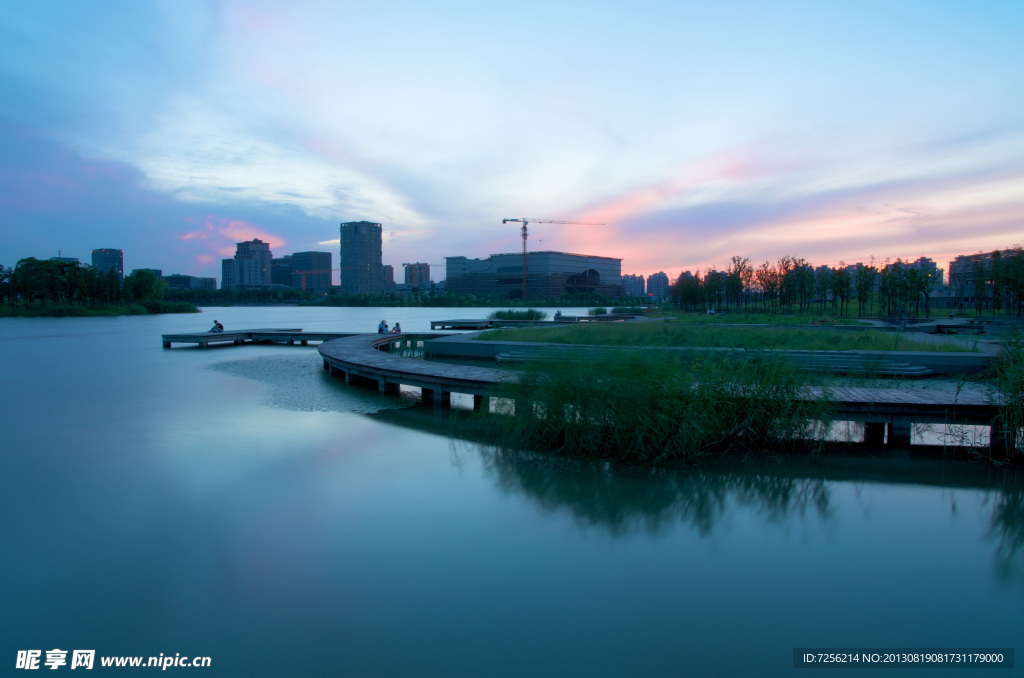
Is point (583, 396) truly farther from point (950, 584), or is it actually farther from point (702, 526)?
point (950, 584)

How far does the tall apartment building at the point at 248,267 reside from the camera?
581 feet

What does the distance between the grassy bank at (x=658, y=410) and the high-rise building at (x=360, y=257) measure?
16059cm

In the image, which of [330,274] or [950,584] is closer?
[950,584]

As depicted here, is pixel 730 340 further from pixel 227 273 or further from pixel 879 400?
pixel 227 273

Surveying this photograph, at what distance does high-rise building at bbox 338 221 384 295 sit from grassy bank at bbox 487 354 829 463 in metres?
161

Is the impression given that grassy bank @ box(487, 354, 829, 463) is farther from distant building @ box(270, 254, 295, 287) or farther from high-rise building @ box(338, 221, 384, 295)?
distant building @ box(270, 254, 295, 287)

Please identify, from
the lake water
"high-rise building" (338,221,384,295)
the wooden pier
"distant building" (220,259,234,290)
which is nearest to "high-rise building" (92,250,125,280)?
"distant building" (220,259,234,290)

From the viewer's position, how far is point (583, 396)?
261 inches

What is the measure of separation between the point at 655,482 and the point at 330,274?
625 feet

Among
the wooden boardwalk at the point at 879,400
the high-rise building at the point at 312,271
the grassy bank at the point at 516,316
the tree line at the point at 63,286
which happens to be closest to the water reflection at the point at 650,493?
the wooden boardwalk at the point at 879,400

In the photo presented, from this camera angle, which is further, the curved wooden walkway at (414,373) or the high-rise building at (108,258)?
the high-rise building at (108,258)

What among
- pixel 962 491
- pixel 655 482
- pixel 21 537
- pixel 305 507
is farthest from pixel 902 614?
pixel 21 537

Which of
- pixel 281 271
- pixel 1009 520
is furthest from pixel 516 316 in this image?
pixel 281 271

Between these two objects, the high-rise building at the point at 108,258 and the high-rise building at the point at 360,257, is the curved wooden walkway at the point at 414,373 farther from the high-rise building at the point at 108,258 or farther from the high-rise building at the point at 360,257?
the high-rise building at the point at 108,258
